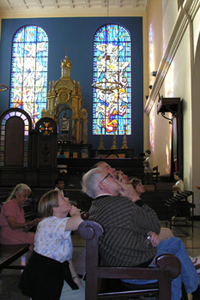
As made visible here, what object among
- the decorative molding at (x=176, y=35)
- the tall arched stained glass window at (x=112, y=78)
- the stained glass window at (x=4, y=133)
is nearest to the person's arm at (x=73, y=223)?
the decorative molding at (x=176, y=35)

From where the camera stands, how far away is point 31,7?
18062 millimetres

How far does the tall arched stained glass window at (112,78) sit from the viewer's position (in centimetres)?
1733

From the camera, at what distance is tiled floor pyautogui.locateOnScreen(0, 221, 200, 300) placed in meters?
2.77

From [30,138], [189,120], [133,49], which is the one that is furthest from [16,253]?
[133,49]

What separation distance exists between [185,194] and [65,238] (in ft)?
15.6

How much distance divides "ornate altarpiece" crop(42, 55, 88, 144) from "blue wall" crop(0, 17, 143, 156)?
118 cm

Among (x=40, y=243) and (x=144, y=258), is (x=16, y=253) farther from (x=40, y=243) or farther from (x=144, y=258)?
(x=144, y=258)

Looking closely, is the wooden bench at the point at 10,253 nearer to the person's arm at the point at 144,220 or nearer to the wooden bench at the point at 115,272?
the wooden bench at the point at 115,272

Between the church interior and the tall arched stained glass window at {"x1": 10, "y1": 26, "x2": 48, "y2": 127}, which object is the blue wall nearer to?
the church interior

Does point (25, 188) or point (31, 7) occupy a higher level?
point (31, 7)

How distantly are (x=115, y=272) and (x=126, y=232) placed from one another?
0.25m

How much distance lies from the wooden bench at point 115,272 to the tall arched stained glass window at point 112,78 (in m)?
15.3

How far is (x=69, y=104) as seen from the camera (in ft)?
52.6

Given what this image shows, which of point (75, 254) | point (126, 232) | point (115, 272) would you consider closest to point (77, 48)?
point (75, 254)
